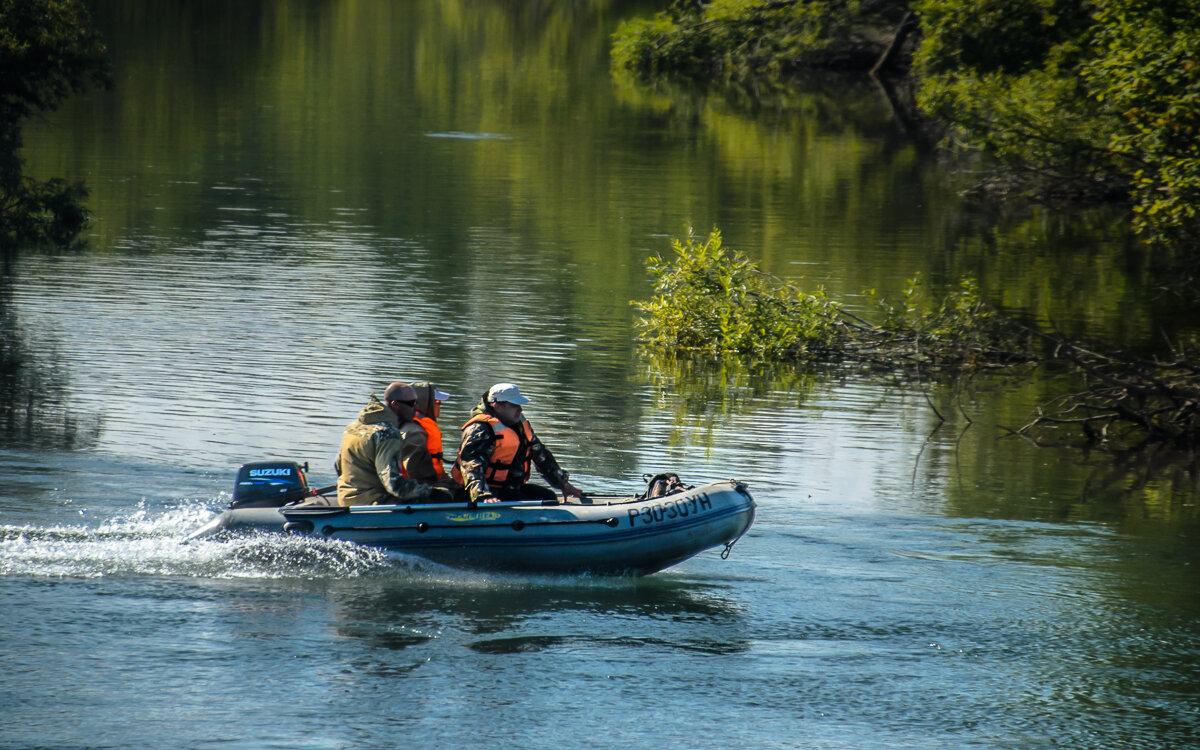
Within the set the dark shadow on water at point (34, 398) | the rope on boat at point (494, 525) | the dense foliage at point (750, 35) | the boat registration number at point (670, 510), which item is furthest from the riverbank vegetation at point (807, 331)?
the dense foliage at point (750, 35)

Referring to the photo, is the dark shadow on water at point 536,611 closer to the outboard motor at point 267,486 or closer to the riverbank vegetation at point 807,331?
the outboard motor at point 267,486

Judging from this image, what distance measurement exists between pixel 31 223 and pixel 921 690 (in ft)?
70.7

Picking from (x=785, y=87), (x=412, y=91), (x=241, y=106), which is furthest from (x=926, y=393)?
(x=785, y=87)

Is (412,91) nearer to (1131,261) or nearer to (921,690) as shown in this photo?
(1131,261)

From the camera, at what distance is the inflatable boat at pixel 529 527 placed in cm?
1039

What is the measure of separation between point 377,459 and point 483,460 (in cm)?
75

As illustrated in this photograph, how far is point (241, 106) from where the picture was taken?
4709 cm

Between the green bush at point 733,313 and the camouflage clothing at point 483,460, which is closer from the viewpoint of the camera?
the camouflage clothing at point 483,460

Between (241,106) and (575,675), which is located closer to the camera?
(575,675)

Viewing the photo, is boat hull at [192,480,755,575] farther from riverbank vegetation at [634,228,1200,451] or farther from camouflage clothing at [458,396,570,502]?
riverbank vegetation at [634,228,1200,451]

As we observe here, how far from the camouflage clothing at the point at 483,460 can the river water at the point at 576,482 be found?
2.17 feet

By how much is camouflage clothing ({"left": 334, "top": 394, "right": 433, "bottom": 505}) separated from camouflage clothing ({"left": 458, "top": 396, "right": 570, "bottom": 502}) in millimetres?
303

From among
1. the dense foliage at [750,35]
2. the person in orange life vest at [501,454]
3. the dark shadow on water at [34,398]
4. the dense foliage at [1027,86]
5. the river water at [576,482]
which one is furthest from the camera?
the dense foliage at [750,35]

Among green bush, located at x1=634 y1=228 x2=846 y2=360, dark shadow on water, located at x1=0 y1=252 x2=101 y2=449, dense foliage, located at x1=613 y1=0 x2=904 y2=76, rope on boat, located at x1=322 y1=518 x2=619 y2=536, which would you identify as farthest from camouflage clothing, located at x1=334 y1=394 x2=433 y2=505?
dense foliage, located at x1=613 y1=0 x2=904 y2=76
